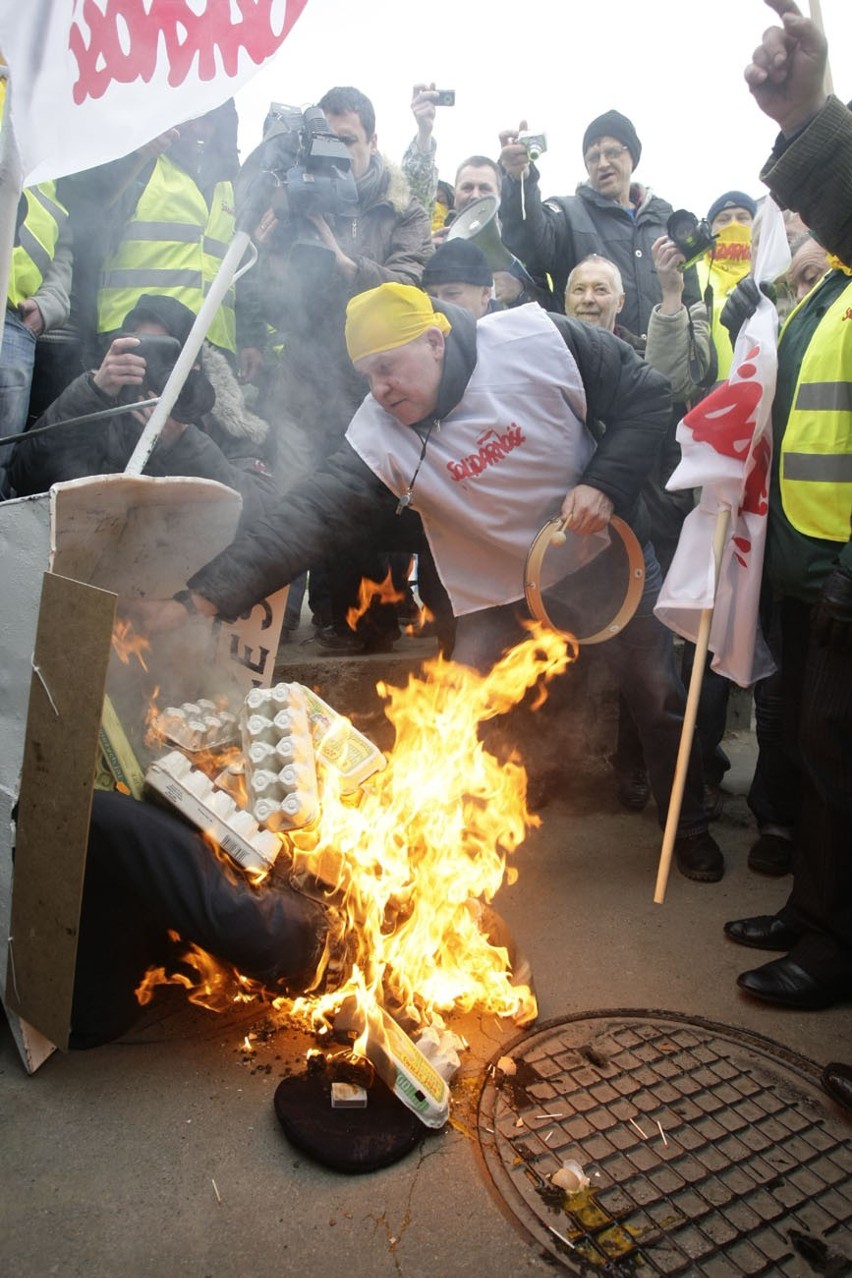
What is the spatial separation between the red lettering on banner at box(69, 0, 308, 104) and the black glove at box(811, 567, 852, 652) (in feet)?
7.40

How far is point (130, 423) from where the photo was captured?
3.72m

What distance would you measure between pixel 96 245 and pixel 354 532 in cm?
211

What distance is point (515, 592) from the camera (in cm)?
393

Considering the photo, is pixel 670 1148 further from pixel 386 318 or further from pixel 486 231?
pixel 486 231

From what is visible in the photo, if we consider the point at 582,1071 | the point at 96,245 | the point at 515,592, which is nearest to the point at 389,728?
the point at 515,592

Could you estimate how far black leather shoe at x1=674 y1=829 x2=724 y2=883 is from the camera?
4.03m

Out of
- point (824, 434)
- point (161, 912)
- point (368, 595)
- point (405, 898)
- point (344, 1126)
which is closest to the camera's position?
point (344, 1126)

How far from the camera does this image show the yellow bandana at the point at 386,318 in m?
3.30

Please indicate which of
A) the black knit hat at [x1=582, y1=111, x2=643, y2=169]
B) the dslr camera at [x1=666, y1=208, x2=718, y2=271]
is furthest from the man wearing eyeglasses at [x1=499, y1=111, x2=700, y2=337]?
the dslr camera at [x1=666, y1=208, x2=718, y2=271]

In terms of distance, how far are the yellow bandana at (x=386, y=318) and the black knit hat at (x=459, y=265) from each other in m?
1.20

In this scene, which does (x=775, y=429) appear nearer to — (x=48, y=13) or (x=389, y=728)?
(x=389, y=728)

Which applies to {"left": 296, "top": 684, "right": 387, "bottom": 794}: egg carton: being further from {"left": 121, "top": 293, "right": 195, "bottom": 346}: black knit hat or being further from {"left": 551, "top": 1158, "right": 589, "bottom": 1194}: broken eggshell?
{"left": 121, "top": 293, "right": 195, "bottom": 346}: black knit hat

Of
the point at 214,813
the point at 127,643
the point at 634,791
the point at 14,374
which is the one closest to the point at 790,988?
the point at 634,791

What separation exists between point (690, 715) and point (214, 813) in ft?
5.54
